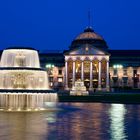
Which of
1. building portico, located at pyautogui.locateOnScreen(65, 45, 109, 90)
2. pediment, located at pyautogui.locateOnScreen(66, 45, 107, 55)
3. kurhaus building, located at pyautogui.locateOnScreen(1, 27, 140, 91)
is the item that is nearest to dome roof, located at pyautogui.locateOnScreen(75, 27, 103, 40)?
kurhaus building, located at pyautogui.locateOnScreen(1, 27, 140, 91)

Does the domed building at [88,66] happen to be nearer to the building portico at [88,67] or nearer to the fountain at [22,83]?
the building portico at [88,67]

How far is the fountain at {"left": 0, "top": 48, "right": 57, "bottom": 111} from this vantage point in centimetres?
2353

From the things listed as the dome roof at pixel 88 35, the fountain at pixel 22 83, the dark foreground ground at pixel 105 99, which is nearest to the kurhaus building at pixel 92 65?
the dome roof at pixel 88 35

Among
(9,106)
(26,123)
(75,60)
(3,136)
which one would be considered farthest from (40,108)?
(75,60)

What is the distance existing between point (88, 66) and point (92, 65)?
4.74 ft

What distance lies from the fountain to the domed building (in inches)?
3093

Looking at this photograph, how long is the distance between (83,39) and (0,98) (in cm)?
9340

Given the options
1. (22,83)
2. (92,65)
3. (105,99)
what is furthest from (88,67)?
(22,83)

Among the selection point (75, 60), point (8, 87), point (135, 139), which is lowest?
point (135, 139)

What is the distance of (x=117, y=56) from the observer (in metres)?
113

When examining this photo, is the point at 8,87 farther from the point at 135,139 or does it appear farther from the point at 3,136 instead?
the point at 135,139

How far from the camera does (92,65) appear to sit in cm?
10712

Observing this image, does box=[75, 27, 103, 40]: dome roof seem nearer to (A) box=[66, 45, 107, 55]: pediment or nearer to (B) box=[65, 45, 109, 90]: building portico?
(A) box=[66, 45, 107, 55]: pediment

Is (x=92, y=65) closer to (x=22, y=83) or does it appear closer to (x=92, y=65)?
(x=92, y=65)
